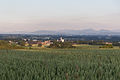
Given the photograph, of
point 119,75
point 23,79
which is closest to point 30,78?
point 23,79

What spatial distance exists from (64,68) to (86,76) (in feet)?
5.31

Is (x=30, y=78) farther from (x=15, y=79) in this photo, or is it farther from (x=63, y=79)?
(x=63, y=79)

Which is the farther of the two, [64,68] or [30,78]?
[64,68]

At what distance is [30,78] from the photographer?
20.1ft

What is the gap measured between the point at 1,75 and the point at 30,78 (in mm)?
1156

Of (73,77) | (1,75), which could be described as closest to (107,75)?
(73,77)

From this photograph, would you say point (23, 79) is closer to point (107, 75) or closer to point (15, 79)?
point (15, 79)

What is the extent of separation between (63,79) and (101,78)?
122 cm

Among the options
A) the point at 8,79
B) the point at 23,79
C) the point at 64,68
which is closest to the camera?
the point at 23,79

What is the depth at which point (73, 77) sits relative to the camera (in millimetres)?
6102

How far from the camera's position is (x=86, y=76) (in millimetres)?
6332

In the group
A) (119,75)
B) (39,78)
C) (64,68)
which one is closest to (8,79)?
(39,78)

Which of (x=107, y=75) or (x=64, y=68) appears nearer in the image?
(x=107, y=75)

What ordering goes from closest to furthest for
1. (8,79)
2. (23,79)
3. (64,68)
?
(23,79), (8,79), (64,68)
